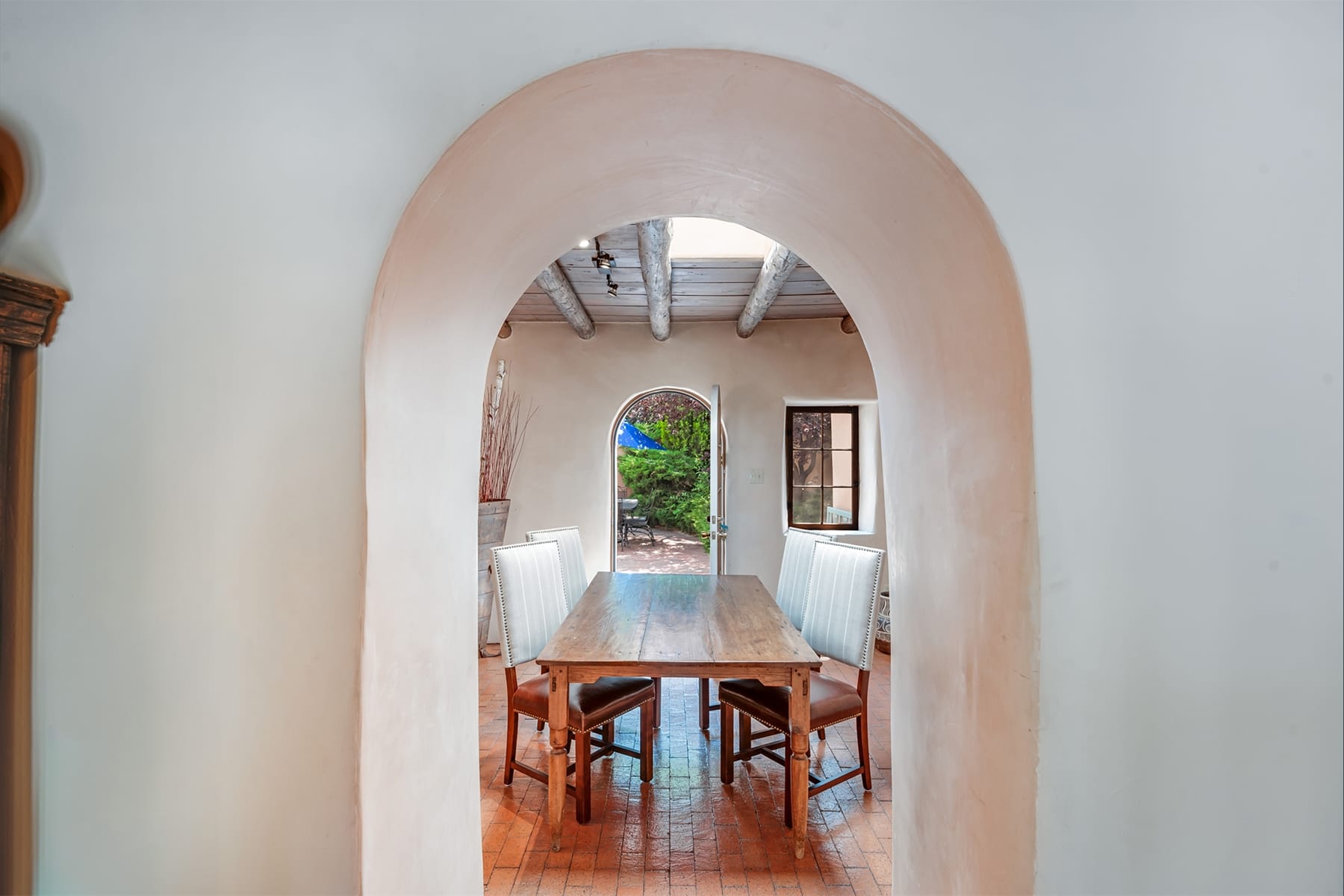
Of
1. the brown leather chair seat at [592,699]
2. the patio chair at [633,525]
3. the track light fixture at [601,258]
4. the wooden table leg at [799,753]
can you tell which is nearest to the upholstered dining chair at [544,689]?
the brown leather chair seat at [592,699]

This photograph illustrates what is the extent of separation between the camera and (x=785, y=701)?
251 cm

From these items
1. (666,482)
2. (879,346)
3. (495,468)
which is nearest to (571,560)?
(495,468)

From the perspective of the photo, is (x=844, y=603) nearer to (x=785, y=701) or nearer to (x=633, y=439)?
(x=785, y=701)

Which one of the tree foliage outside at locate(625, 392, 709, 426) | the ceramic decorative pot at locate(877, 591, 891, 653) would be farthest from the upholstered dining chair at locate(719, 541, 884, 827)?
the tree foliage outside at locate(625, 392, 709, 426)

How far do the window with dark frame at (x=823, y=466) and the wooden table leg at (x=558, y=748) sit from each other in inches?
121

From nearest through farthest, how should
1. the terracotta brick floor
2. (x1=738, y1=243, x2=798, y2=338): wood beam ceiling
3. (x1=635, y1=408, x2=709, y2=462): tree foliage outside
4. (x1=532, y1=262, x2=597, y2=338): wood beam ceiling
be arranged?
the terracotta brick floor < (x1=738, y1=243, x2=798, y2=338): wood beam ceiling < (x1=532, y1=262, x2=597, y2=338): wood beam ceiling < (x1=635, y1=408, x2=709, y2=462): tree foliage outside

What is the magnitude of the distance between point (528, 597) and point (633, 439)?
705cm

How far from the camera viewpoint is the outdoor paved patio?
8.46 m

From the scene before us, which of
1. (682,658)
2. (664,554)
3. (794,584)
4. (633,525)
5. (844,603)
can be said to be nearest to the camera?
(682,658)

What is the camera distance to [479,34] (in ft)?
2.75

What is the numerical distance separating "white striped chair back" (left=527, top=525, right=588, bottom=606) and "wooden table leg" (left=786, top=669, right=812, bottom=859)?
1.51 meters

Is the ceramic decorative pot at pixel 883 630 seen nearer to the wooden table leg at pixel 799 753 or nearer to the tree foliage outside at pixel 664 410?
the wooden table leg at pixel 799 753

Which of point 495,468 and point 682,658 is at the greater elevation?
point 495,468

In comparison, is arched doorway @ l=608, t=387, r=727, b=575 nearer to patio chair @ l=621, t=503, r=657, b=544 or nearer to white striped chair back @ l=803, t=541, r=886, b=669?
patio chair @ l=621, t=503, r=657, b=544
